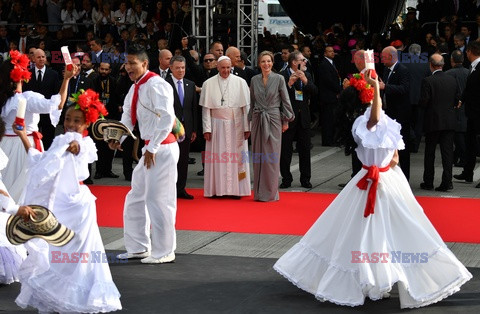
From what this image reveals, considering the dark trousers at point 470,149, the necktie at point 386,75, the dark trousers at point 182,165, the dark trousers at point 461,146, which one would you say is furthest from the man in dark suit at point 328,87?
the dark trousers at point 182,165

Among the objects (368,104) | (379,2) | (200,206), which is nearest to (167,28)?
(379,2)

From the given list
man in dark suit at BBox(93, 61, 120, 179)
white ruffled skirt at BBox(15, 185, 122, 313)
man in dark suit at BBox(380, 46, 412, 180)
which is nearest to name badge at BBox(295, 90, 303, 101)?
man in dark suit at BBox(380, 46, 412, 180)

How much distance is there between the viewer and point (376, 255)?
726 centimetres

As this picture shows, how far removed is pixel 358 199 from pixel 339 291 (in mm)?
739

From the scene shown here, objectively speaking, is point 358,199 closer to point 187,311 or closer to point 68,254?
point 187,311

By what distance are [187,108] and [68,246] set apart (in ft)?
19.3

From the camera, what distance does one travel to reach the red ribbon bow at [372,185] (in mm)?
7441

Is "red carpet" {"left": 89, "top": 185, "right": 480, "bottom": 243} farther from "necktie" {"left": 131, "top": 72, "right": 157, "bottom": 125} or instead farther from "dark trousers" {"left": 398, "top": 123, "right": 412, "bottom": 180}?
"necktie" {"left": 131, "top": 72, "right": 157, "bottom": 125}

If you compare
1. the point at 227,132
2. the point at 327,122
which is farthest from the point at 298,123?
the point at 327,122

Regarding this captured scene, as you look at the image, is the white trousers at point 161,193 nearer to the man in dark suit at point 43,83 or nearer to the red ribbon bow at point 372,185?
the red ribbon bow at point 372,185

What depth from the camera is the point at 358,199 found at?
757cm

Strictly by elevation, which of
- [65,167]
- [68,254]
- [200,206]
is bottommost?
[200,206]

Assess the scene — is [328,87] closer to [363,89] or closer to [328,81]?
[328,81]

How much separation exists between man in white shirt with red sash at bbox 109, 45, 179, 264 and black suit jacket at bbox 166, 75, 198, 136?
11.7 ft
